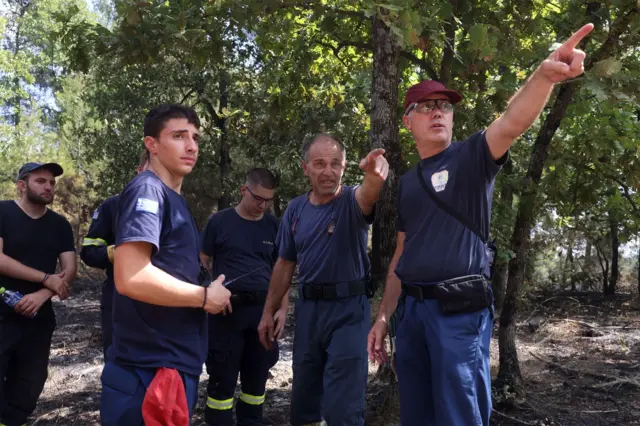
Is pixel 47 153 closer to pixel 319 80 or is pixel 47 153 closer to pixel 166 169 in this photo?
pixel 319 80

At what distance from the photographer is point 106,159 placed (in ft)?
58.7

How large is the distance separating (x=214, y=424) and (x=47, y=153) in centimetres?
2521

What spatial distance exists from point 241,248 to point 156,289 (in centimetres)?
282

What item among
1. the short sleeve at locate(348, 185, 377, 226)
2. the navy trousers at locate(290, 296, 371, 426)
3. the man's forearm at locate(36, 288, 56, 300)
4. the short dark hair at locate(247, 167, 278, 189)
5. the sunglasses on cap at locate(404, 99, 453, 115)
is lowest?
the navy trousers at locate(290, 296, 371, 426)

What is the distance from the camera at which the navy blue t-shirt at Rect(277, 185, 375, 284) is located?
3949 mm

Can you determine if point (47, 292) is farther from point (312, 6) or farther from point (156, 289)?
point (312, 6)

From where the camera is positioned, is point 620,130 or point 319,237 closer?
point 319,237

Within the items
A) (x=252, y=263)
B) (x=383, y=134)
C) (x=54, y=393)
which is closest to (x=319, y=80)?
(x=383, y=134)

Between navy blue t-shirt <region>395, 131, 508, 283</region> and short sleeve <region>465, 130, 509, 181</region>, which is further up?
short sleeve <region>465, 130, 509, 181</region>

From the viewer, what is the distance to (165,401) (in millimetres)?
2490

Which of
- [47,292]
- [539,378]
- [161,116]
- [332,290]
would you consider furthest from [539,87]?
[539,378]

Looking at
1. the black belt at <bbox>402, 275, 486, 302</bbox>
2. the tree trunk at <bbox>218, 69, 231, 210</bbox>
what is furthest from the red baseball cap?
the tree trunk at <bbox>218, 69, 231, 210</bbox>

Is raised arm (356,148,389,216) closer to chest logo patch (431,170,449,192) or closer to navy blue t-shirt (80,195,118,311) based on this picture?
chest logo patch (431,170,449,192)

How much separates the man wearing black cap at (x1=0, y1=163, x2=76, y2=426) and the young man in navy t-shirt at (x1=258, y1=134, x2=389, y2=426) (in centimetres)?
213
